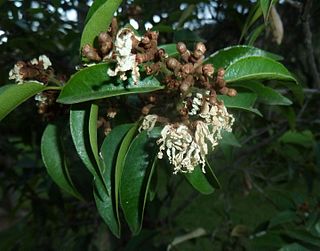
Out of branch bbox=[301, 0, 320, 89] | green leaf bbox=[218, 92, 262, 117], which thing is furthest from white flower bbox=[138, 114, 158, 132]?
branch bbox=[301, 0, 320, 89]

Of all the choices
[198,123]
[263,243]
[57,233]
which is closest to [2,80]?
[57,233]

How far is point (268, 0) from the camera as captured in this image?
812mm

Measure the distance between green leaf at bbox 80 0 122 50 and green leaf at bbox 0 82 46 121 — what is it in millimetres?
97

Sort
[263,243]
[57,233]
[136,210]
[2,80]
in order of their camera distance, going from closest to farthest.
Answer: [136,210] → [263,243] → [2,80] → [57,233]

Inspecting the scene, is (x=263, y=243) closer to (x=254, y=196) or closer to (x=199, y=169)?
(x=199, y=169)

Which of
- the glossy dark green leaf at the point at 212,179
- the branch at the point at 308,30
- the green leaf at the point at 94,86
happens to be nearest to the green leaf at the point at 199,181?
the glossy dark green leaf at the point at 212,179

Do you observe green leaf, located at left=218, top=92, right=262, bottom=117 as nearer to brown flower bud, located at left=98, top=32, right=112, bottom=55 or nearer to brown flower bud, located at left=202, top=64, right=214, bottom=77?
brown flower bud, located at left=202, top=64, right=214, bottom=77

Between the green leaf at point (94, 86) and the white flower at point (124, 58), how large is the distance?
34 millimetres

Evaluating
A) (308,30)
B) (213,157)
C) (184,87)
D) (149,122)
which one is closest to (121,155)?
(149,122)

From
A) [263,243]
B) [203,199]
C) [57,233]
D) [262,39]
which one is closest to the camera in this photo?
[263,243]

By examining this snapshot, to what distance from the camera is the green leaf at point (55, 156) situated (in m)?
0.91

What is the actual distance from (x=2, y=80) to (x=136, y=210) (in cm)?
107

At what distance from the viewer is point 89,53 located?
71cm

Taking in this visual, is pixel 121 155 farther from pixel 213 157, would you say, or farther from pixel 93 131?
pixel 213 157
